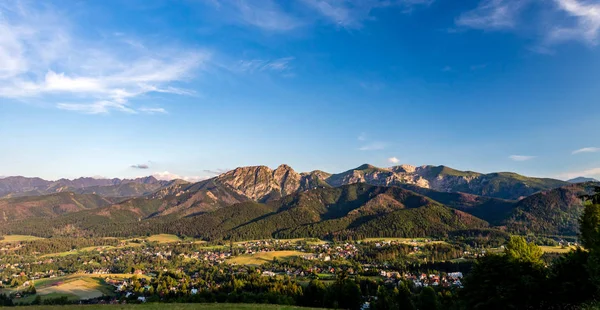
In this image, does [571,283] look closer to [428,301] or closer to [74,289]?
[428,301]

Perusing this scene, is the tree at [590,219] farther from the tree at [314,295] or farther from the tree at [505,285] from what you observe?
the tree at [314,295]

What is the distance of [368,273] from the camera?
505 feet

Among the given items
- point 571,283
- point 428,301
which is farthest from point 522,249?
point 428,301

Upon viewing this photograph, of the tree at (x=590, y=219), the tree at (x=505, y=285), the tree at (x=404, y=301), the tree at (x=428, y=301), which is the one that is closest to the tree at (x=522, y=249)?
the tree at (x=590, y=219)

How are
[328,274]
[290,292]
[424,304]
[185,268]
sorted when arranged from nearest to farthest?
[424,304], [290,292], [328,274], [185,268]

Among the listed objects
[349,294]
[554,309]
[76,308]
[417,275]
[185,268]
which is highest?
[554,309]

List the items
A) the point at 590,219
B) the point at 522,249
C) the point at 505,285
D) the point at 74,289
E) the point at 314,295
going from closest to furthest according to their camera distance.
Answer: the point at 505,285
the point at 590,219
the point at 522,249
the point at 314,295
the point at 74,289

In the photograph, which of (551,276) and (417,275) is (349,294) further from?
(417,275)

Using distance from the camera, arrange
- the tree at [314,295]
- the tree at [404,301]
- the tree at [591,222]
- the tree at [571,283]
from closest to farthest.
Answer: the tree at [571,283]
the tree at [591,222]
the tree at [404,301]
the tree at [314,295]

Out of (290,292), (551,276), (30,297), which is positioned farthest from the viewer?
(30,297)

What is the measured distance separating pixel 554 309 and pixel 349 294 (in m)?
48.4

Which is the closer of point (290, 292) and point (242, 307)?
point (242, 307)

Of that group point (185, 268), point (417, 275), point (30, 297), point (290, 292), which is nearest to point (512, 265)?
point (290, 292)

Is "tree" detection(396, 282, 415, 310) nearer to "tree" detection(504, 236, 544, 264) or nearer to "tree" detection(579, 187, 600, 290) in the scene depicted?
"tree" detection(504, 236, 544, 264)
